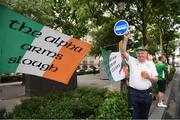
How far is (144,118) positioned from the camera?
278 inches

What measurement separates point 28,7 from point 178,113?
9.18 meters

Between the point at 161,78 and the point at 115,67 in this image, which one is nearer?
the point at 115,67

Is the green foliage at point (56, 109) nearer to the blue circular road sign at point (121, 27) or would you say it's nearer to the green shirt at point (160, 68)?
the blue circular road sign at point (121, 27)

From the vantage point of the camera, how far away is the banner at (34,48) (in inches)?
222

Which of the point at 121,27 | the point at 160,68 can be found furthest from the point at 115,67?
the point at 160,68

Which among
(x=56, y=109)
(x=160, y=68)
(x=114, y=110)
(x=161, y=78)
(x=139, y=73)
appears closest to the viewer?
(x=139, y=73)

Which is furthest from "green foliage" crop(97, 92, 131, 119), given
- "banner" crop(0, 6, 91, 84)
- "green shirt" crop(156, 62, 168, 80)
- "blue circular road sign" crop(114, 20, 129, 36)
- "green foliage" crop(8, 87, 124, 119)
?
"green shirt" crop(156, 62, 168, 80)

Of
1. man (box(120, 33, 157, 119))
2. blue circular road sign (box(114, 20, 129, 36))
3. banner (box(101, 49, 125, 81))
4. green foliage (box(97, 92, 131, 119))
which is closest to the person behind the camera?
man (box(120, 33, 157, 119))

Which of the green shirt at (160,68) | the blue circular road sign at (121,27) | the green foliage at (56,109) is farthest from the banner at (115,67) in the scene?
the green shirt at (160,68)

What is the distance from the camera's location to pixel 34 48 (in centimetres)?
598

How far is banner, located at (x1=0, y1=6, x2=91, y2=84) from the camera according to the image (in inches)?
222

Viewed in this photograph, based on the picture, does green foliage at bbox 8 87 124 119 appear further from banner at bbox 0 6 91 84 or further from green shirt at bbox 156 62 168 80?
green shirt at bbox 156 62 168 80

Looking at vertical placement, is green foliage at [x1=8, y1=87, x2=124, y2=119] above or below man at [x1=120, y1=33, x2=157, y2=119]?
below

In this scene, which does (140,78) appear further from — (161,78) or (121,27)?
(161,78)
